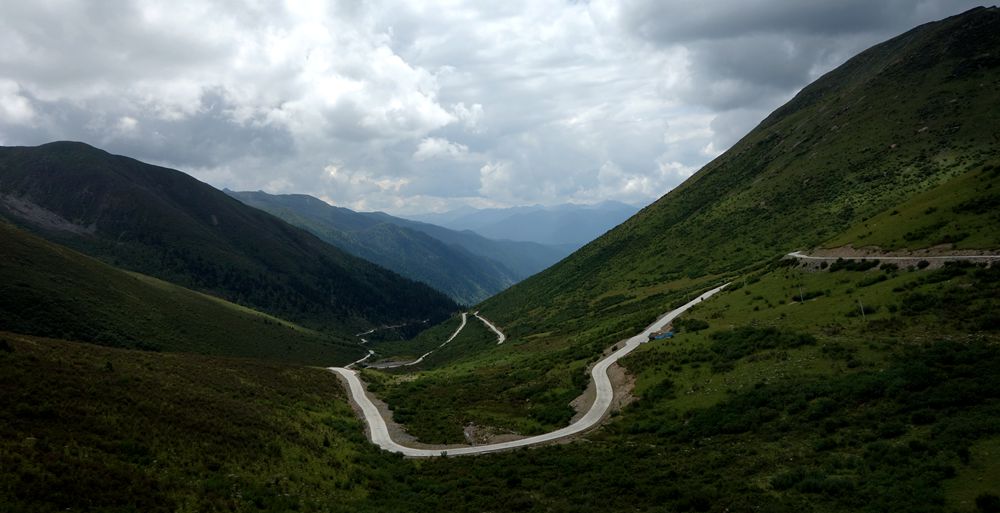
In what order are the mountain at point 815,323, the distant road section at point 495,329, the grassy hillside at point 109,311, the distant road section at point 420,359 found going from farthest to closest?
the distant road section at point 420,359
the distant road section at point 495,329
the grassy hillside at point 109,311
the mountain at point 815,323

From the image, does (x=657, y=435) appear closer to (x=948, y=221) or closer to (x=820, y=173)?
(x=948, y=221)

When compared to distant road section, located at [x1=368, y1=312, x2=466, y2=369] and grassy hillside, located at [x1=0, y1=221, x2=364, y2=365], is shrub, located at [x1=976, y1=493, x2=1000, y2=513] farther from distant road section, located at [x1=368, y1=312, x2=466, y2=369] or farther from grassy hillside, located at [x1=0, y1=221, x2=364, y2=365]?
distant road section, located at [x1=368, y1=312, x2=466, y2=369]

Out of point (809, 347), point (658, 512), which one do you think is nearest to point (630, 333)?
point (809, 347)

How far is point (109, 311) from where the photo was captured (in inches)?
3831

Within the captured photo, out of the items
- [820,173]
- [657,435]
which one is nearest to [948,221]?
[657,435]

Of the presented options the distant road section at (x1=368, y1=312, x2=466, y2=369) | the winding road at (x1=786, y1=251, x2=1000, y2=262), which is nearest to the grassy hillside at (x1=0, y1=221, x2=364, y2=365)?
the distant road section at (x1=368, y1=312, x2=466, y2=369)

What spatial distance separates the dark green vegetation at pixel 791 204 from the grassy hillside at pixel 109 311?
59.0m

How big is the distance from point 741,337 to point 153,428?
38401mm

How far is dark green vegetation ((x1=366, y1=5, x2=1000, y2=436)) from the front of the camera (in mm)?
51031

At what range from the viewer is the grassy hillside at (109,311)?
286 feet

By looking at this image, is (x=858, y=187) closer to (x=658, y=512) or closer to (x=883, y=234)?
(x=883, y=234)

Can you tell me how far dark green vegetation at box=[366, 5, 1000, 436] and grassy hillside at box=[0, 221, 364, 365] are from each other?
58957 mm

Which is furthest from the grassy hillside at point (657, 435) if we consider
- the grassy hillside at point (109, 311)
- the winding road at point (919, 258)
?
the grassy hillside at point (109, 311)

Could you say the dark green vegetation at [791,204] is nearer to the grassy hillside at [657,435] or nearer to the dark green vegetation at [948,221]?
the dark green vegetation at [948,221]
